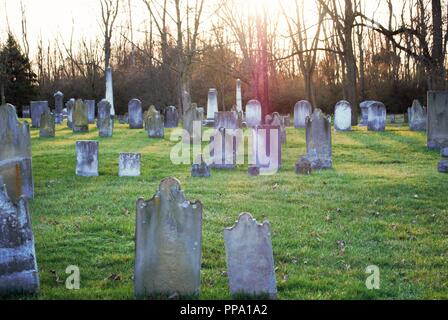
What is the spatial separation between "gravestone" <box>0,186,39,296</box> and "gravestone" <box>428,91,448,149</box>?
598 inches

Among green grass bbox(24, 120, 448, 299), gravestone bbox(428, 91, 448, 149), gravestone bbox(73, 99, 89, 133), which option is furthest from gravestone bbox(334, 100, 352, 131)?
gravestone bbox(73, 99, 89, 133)

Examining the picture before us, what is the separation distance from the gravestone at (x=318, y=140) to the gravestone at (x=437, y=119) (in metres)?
4.86

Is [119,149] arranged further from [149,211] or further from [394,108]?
[394,108]

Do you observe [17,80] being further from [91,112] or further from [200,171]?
[200,171]

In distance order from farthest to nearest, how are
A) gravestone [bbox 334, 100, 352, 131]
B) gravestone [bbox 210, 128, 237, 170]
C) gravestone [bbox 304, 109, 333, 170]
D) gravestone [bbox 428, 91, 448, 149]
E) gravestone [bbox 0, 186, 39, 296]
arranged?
gravestone [bbox 334, 100, 352, 131]
gravestone [bbox 428, 91, 448, 149]
gravestone [bbox 210, 128, 237, 170]
gravestone [bbox 304, 109, 333, 170]
gravestone [bbox 0, 186, 39, 296]

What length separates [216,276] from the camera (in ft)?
23.1

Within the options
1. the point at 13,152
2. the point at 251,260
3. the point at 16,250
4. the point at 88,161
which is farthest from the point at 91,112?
the point at 251,260

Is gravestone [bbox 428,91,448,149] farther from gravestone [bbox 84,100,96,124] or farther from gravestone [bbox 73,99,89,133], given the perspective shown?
gravestone [bbox 84,100,96,124]

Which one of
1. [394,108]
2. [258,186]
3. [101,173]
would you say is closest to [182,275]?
[258,186]

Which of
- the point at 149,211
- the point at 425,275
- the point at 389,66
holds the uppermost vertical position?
the point at 389,66

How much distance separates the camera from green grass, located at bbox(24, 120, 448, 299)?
6.81 metres

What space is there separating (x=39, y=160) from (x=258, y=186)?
6882 millimetres

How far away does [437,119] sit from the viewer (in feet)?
63.1

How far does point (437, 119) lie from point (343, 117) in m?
7.86
